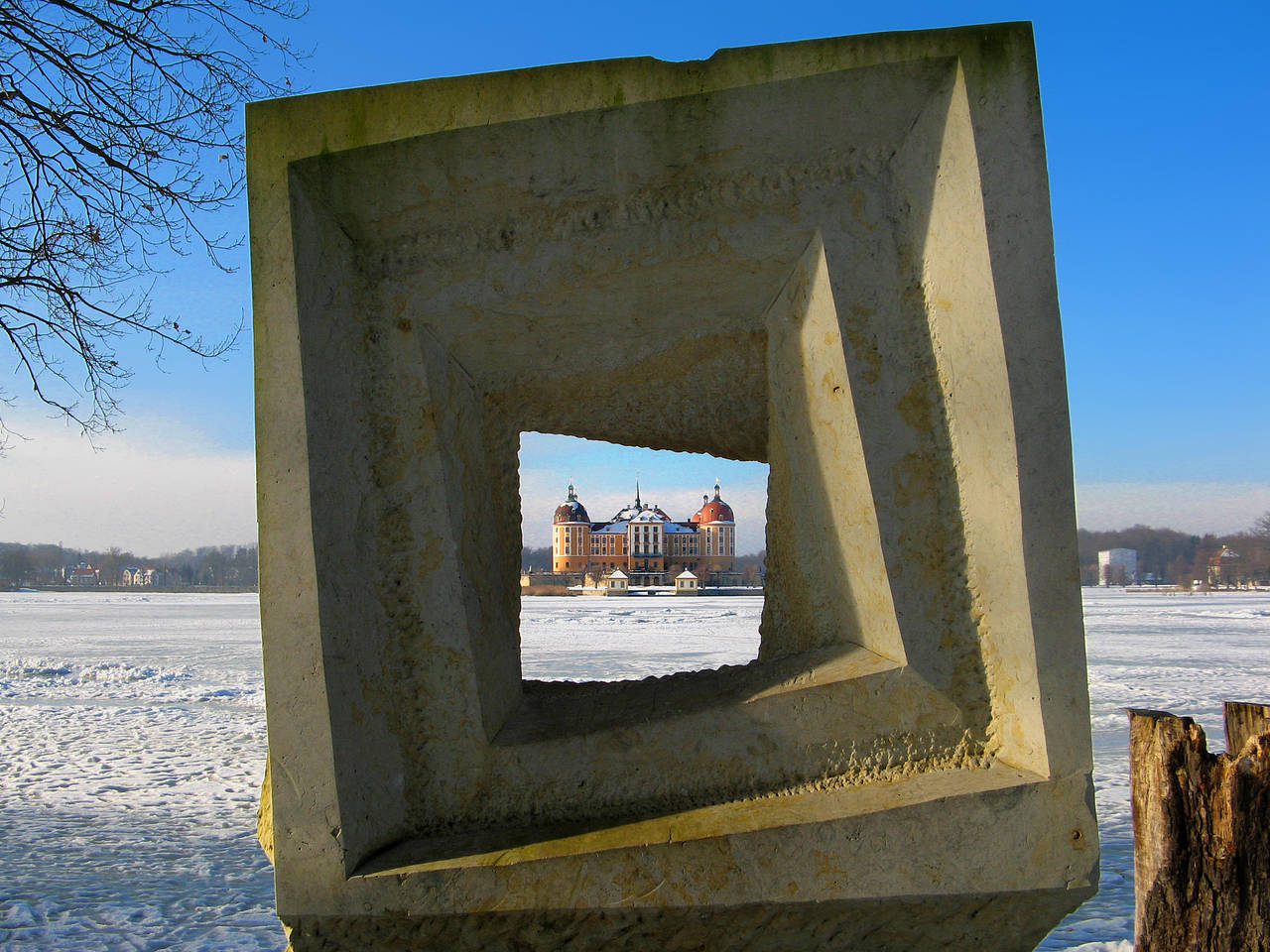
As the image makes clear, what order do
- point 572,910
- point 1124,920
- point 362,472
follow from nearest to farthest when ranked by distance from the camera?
Answer: point 572,910 < point 362,472 < point 1124,920

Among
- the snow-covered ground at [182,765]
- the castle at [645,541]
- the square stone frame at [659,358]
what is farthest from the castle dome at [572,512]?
the square stone frame at [659,358]

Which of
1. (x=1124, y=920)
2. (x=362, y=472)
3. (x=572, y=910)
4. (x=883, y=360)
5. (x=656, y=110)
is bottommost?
(x=1124, y=920)

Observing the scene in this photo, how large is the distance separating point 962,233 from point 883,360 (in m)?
0.40

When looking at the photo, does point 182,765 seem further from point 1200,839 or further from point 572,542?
point 572,542

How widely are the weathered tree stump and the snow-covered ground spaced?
5.33 ft

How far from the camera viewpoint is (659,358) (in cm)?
294

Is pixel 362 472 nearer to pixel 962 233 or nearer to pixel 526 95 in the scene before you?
pixel 526 95

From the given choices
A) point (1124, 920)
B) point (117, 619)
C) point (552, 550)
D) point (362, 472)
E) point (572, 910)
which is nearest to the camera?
point (572, 910)

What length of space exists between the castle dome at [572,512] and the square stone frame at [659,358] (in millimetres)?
64492

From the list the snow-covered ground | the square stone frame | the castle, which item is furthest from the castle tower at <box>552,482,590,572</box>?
the square stone frame

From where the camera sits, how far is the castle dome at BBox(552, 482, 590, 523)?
Answer: 221 feet

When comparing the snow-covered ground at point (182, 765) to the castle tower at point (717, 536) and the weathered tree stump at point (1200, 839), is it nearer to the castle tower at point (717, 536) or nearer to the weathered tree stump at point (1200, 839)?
the weathered tree stump at point (1200, 839)

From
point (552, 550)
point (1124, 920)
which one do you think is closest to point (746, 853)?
point (1124, 920)

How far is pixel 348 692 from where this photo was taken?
2.51 meters
